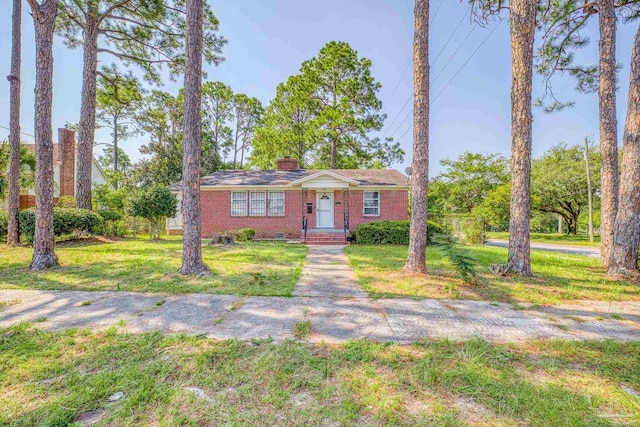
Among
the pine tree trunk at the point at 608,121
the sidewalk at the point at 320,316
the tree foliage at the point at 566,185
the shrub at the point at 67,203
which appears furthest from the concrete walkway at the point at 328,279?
the tree foliage at the point at 566,185

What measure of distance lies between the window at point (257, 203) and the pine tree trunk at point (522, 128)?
11358 mm

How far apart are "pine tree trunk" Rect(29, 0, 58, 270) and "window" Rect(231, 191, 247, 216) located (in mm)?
8495

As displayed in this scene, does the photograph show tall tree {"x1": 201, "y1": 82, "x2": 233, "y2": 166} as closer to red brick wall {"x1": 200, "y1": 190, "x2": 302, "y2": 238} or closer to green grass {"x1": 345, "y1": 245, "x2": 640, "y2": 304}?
red brick wall {"x1": 200, "y1": 190, "x2": 302, "y2": 238}

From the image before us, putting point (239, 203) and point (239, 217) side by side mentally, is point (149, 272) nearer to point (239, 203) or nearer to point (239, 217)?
point (239, 217)

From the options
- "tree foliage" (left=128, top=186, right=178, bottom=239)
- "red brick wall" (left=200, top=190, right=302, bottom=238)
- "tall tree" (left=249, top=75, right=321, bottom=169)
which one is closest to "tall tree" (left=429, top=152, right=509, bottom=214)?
"tall tree" (left=249, top=75, right=321, bottom=169)

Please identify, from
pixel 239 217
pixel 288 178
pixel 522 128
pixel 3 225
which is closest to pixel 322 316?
pixel 522 128

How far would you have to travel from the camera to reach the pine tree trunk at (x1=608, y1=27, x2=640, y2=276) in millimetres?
5918

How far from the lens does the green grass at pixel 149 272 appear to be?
489cm

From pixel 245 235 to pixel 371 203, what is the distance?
6.68 m

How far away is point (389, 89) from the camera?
2158 centimetres

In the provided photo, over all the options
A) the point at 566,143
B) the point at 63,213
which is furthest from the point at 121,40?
the point at 566,143

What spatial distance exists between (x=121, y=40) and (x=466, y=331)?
712 inches

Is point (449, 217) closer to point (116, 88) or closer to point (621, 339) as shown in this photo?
point (621, 339)

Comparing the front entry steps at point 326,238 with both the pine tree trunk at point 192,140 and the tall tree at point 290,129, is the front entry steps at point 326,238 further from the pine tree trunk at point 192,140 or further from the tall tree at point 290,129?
the tall tree at point 290,129
